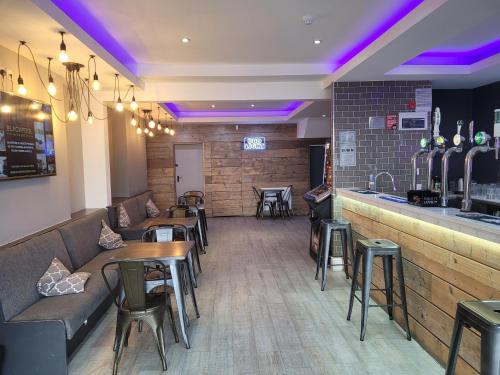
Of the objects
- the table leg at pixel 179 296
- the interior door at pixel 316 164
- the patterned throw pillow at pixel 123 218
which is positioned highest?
the interior door at pixel 316 164

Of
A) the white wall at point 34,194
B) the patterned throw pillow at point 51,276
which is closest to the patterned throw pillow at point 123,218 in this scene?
the white wall at point 34,194

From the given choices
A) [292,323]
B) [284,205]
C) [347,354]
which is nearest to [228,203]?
[284,205]

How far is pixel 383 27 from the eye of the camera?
141 inches

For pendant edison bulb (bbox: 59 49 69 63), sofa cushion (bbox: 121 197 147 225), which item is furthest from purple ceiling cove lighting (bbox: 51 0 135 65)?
sofa cushion (bbox: 121 197 147 225)

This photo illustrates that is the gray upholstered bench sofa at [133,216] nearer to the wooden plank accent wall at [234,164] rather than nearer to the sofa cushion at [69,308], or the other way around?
the wooden plank accent wall at [234,164]

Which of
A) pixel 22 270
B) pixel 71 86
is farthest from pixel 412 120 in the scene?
pixel 22 270

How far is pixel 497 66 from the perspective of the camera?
167 inches

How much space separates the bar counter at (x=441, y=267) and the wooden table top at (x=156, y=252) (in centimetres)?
182

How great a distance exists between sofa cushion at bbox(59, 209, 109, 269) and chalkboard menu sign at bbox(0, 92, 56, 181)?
62 centimetres

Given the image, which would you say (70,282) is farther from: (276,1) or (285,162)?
(285,162)

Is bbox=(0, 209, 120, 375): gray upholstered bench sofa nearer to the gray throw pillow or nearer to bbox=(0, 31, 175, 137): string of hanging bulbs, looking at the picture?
bbox=(0, 31, 175, 137): string of hanging bulbs

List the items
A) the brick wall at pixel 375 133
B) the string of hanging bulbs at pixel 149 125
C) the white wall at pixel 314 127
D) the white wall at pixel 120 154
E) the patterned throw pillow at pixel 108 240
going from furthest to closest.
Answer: the white wall at pixel 314 127 → the white wall at pixel 120 154 → the string of hanging bulbs at pixel 149 125 → the brick wall at pixel 375 133 → the patterned throw pillow at pixel 108 240

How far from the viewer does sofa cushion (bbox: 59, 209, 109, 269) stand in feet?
12.3

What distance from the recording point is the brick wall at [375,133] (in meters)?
4.90
